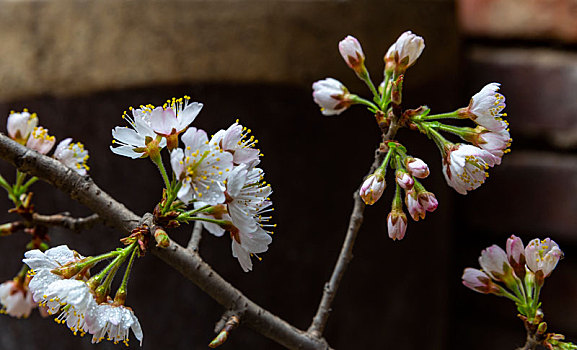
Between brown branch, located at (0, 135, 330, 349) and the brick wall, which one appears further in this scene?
the brick wall

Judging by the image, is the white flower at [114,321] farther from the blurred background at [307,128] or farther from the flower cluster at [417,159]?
the blurred background at [307,128]

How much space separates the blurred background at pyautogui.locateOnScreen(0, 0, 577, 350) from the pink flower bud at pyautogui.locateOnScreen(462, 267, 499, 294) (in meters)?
0.41

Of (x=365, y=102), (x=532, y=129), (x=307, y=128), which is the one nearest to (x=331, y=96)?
(x=365, y=102)

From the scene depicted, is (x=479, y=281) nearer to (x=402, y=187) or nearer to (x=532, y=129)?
(x=402, y=187)

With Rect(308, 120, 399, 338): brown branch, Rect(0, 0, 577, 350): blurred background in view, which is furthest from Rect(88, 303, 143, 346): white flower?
Rect(0, 0, 577, 350): blurred background

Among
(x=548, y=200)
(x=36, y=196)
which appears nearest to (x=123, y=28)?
(x=36, y=196)

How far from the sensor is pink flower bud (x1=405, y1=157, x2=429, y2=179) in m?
0.29

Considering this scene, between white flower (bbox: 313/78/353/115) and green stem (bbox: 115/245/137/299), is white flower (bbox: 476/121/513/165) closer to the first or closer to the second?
white flower (bbox: 313/78/353/115)

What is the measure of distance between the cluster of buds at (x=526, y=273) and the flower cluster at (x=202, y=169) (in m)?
0.15

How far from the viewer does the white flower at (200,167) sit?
0.87 feet

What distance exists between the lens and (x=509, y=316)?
0.91m

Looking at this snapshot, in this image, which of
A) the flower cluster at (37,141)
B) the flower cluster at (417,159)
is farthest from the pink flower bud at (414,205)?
the flower cluster at (37,141)

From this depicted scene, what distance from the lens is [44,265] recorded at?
0.28 m

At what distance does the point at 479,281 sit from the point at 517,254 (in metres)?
0.03
